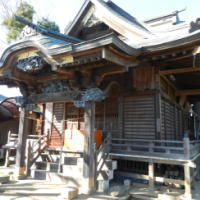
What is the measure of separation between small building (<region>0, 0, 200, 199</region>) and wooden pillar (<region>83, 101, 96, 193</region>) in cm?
3

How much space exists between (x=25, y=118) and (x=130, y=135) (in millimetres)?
3785

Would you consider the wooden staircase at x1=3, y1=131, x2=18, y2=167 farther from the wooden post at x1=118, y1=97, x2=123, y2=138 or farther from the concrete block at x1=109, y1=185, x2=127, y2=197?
the concrete block at x1=109, y1=185, x2=127, y2=197

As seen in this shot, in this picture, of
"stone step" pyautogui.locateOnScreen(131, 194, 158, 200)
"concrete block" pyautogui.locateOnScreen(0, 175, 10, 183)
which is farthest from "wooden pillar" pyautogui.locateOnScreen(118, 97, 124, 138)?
"concrete block" pyautogui.locateOnScreen(0, 175, 10, 183)

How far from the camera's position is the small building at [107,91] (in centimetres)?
507

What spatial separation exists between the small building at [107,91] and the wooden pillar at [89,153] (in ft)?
0.08

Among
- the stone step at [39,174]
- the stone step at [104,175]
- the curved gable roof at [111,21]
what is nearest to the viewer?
the stone step at [104,175]

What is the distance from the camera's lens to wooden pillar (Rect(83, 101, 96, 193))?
5074mm

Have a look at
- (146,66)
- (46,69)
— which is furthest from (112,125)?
(46,69)

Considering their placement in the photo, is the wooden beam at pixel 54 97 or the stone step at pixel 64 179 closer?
the stone step at pixel 64 179

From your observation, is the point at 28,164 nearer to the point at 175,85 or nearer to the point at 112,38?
the point at 112,38

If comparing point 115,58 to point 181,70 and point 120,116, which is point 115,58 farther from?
point 120,116

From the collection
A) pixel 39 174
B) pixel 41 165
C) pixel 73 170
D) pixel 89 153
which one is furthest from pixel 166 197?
pixel 41 165

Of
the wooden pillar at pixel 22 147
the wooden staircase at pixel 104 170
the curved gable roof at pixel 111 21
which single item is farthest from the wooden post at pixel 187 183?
the wooden pillar at pixel 22 147

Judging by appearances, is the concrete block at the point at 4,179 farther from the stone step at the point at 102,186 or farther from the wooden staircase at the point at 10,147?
the stone step at the point at 102,186
